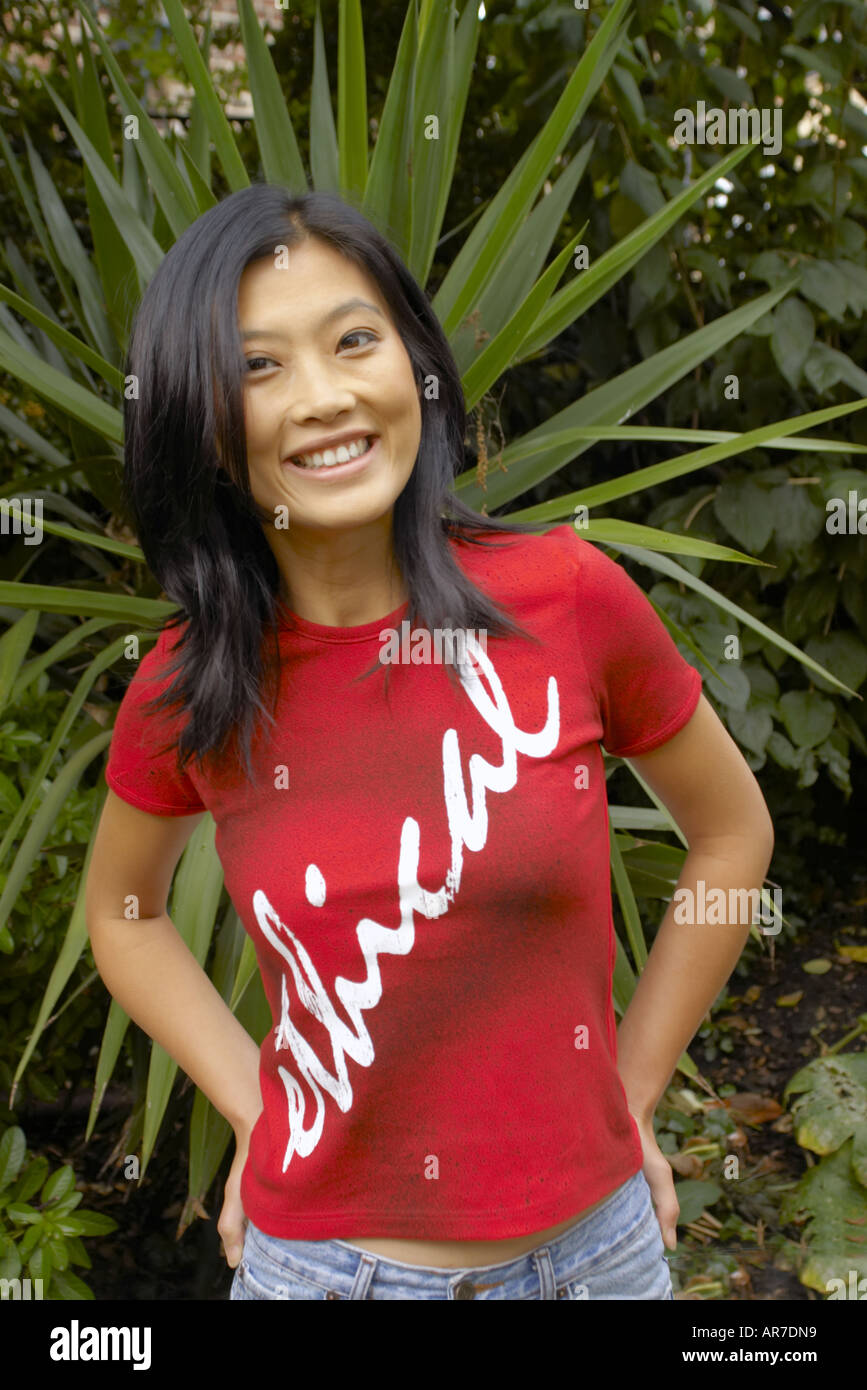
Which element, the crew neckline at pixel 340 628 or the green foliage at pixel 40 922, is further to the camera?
the green foliage at pixel 40 922

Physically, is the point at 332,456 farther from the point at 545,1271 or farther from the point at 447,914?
the point at 545,1271

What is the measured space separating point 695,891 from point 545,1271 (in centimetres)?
34

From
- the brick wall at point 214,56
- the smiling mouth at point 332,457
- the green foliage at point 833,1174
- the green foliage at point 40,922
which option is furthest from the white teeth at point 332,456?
the brick wall at point 214,56

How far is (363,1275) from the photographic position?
0.94 metres

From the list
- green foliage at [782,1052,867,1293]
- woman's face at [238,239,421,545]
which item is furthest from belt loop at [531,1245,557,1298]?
green foliage at [782,1052,867,1293]

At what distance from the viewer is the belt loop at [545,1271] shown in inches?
37.0

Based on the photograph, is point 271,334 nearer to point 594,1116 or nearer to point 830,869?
point 594,1116

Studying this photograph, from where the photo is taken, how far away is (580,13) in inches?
95.7

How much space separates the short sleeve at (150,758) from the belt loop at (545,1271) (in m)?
0.45

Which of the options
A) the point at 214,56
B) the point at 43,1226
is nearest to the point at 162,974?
the point at 43,1226

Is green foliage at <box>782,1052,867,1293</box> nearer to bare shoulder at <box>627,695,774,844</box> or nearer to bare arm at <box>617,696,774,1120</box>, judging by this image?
bare arm at <box>617,696,774,1120</box>

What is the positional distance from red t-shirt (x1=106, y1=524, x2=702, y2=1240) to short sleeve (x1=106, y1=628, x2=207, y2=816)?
0.06 m

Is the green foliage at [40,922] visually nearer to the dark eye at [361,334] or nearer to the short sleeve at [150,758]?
the short sleeve at [150,758]

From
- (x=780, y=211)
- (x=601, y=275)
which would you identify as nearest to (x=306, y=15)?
(x=780, y=211)
